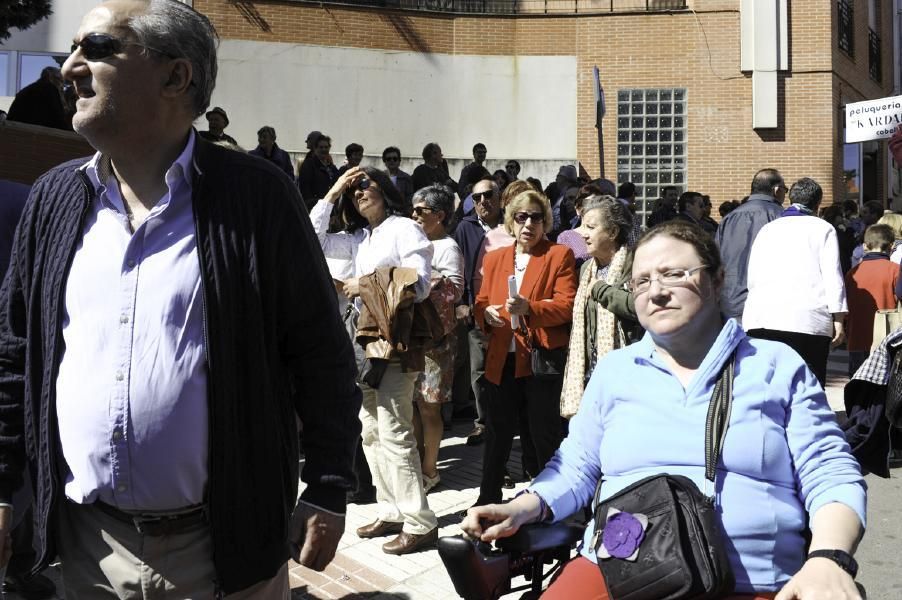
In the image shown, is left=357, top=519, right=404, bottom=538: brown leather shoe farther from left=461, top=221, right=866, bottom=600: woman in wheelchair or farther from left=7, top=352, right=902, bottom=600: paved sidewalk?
left=461, top=221, right=866, bottom=600: woman in wheelchair

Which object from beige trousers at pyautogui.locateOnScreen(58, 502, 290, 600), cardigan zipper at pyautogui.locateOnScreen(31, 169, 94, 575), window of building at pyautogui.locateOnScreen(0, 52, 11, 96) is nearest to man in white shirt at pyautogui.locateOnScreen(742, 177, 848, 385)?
beige trousers at pyautogui.locateOnScreen(58, 502, 290, 600)

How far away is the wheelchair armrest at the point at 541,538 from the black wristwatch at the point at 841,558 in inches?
28.5

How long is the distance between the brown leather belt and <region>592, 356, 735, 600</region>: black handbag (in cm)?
115

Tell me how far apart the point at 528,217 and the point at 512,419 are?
4.06 feet

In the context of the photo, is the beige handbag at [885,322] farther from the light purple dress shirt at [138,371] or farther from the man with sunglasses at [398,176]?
the light purple dress shirt at [138,371]

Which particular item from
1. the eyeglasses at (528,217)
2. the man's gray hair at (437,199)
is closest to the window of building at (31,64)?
the man's gray hair at (437,199)

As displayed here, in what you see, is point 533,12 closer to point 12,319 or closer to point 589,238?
point 589,238

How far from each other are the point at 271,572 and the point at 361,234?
360cm

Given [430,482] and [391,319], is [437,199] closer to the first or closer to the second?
[391,319]

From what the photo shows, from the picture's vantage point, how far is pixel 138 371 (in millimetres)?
2104

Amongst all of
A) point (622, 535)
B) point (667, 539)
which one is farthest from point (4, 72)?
point (667, 539)

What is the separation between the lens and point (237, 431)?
2.14 m

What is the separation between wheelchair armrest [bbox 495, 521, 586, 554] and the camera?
268cm

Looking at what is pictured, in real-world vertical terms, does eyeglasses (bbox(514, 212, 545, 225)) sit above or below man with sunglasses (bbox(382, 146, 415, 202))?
below
